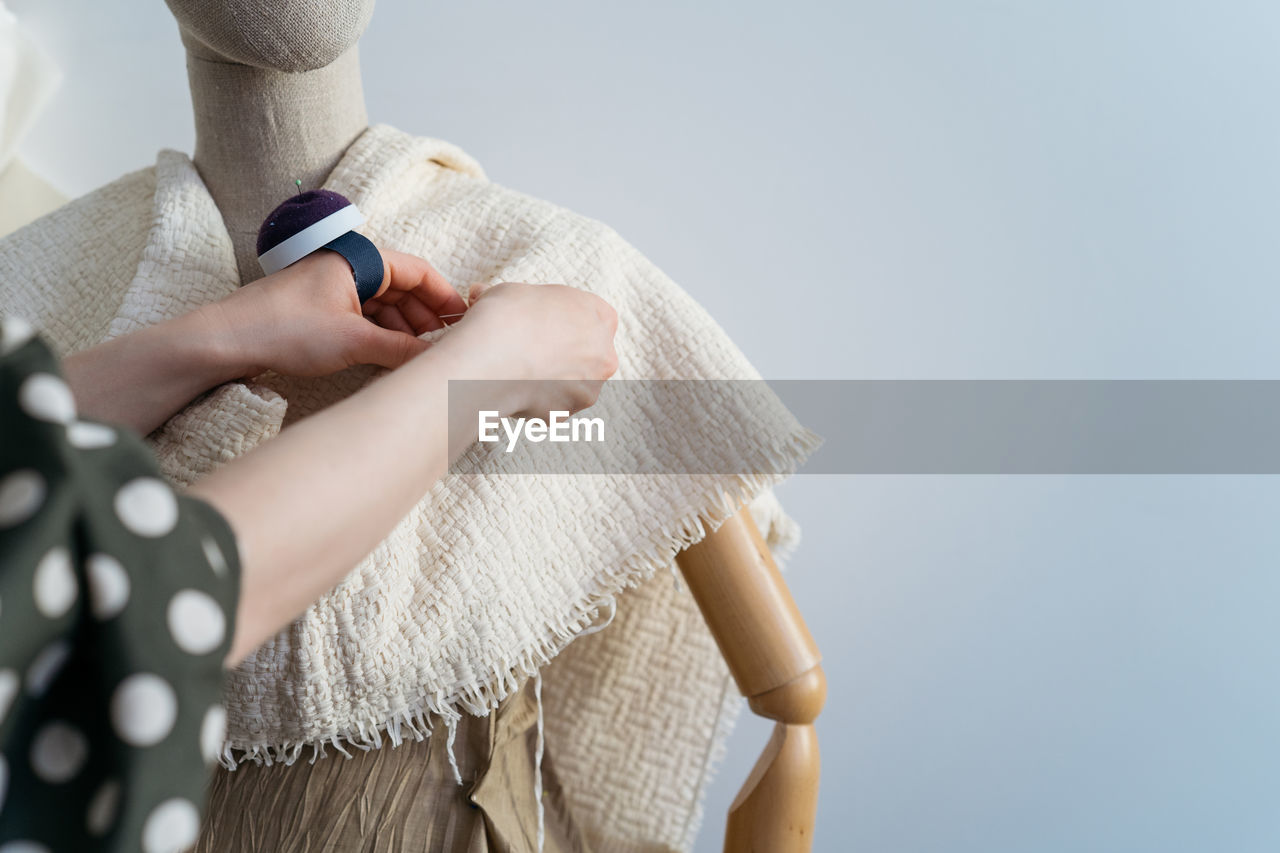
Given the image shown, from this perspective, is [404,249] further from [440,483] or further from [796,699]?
[796,699]

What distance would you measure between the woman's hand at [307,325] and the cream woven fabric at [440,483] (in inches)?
1.1

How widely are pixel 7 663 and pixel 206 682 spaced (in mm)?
48

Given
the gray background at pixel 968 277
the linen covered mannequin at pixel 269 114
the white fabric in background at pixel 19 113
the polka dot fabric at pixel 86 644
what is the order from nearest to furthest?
the polka dot fabric at pixel 86 644 → the linen covered mannequin at pixel 269 114 → the gray background at pixel 968 277 → the white fabric in background at pixel 19 113

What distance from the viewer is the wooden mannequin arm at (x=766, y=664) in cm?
59

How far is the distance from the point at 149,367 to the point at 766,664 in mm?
417

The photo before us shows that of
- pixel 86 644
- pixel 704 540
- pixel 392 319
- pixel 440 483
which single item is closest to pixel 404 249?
pixel 392 319

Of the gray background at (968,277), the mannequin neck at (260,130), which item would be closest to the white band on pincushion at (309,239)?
the mannequin neck at (260,130)

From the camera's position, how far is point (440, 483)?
56 centimetres

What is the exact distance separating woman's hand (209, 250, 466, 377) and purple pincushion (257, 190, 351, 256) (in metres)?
0.02

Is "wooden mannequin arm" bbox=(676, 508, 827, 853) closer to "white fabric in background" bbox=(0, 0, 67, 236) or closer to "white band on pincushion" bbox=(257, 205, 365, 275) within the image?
"white band on pincushion" bbox=(257, 205, 365, 275)

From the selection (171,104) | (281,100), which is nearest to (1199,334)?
(281,100)

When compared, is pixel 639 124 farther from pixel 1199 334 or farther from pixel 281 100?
pixel 1199 334

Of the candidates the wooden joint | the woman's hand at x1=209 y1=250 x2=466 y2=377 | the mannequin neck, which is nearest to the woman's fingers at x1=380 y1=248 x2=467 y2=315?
the woman's hand at x1=209 y1=250 x2=466 y2=377

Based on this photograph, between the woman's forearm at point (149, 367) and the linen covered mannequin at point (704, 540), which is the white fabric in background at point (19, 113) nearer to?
the linen covered mannequin at point (704, 540)
